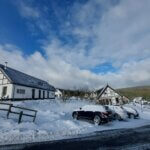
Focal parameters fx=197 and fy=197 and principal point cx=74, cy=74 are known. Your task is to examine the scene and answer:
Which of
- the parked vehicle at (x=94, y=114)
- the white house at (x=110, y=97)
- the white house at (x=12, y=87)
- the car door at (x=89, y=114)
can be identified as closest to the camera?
the parked vehicle at (x=94, y=114)

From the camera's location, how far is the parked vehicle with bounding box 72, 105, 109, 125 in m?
19.6

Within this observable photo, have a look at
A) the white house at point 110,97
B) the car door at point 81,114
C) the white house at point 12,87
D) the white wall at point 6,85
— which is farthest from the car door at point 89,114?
the white house at point 110,97

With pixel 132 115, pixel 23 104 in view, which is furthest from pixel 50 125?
pixel 132 115

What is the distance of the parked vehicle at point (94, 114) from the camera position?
64.2ft

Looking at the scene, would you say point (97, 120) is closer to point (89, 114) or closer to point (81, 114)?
point (89, 114)

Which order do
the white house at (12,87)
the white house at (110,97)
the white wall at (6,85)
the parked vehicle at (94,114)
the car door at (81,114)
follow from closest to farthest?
the parked vehicle at (94,114)
the car door at (81,114)
the white wall at (6,85)
the white house at (12,87)
the white house at (110,97)

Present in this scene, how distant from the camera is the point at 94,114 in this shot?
65.8 feet

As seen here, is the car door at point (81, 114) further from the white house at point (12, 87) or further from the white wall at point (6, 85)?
the white wall at point (6, 85)

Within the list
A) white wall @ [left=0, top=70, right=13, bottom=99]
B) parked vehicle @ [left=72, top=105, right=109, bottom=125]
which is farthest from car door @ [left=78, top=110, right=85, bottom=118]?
white wall @ [left=0, top=70, right=13, bottom=99]

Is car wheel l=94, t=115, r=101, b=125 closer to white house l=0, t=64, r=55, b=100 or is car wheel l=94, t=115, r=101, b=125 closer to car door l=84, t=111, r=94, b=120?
car door l=84, t=111, r=94, b=120

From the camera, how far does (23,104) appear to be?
28.5 meters

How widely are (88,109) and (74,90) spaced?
4771cm

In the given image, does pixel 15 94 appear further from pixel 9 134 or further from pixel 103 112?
pixel 9 134

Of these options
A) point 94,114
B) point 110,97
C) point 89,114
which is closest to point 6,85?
point 89,114
